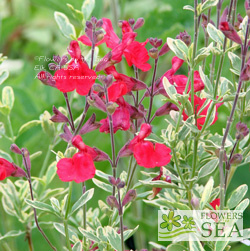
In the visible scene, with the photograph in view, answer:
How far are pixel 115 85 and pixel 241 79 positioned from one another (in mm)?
188

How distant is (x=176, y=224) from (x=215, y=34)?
A: 301mm

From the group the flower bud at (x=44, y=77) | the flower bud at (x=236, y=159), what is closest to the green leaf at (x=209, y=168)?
the flower bud at (x=236, y=159)

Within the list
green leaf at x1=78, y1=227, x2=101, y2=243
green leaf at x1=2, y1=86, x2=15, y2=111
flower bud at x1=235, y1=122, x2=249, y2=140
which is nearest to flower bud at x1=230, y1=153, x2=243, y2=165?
flower bud at x1=235, y1=122, x2=249, y2=140

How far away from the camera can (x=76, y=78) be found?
70 cm

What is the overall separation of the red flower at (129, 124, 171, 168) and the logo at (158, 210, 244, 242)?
3.5 inches

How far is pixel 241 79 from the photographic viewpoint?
666 mm

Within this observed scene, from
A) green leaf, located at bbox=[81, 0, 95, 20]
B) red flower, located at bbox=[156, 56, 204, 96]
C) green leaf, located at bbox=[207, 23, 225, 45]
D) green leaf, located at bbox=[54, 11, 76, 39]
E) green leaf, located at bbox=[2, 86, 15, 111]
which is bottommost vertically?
green leaf, located at bbox=[2, 86, 15, 111]

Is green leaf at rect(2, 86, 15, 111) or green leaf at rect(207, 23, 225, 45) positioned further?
green leaf at rect(2, 86, 15, 111)

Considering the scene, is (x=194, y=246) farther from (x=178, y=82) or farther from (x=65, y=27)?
(x=65, y=27)

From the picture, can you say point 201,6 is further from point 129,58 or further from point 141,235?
point 141,235

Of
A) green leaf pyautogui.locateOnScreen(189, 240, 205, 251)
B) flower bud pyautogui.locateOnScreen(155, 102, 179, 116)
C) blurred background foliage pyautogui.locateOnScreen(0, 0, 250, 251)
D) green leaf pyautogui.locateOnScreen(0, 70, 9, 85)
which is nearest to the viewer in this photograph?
green leaf pyautogui.locateOnScreen(189, 240, 205, 251)

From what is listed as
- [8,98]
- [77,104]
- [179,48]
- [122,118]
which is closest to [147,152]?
[122,118]

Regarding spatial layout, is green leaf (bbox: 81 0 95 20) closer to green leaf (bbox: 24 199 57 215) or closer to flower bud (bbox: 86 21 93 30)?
flower bud (bbox: 86 21 93 30)

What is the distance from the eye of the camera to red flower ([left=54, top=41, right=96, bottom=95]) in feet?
2.29
